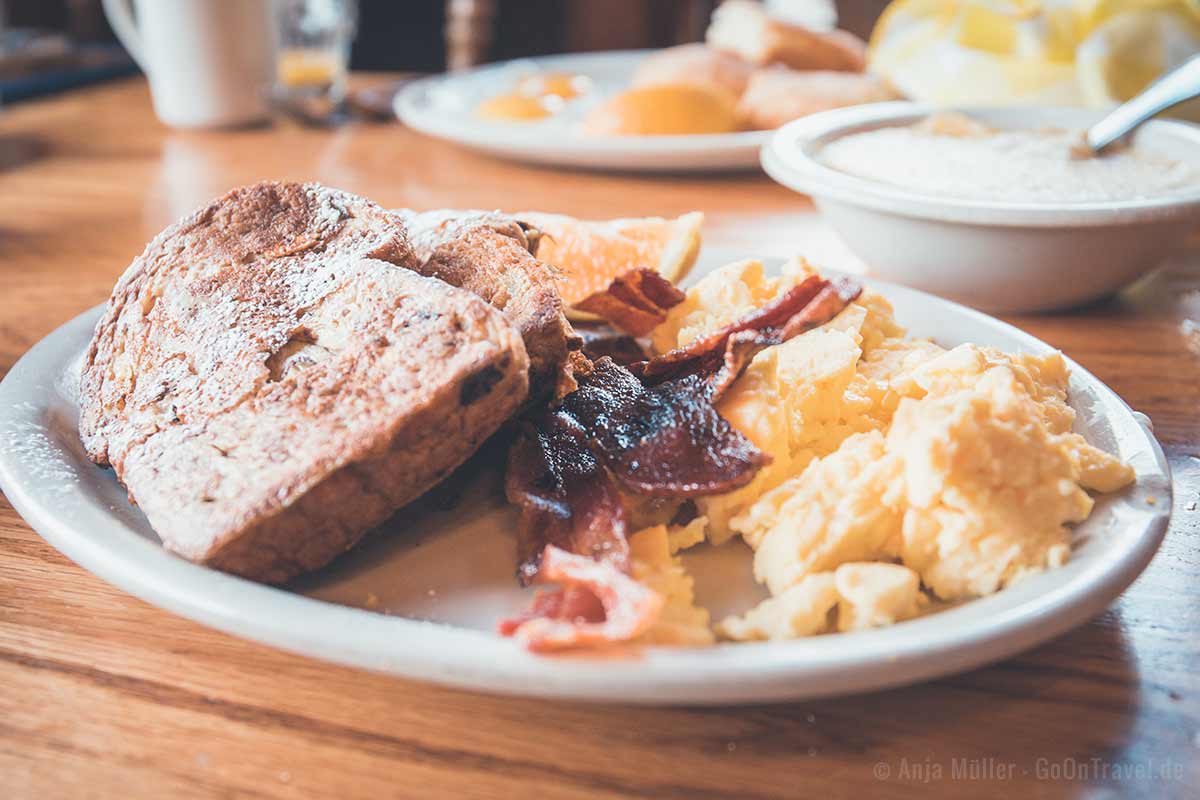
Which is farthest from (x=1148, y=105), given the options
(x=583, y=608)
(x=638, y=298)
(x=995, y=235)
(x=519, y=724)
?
(x=519, y=724)

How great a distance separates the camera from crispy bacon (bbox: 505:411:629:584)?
118 cm

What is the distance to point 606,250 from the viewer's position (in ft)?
6.71

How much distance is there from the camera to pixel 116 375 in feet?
4.66

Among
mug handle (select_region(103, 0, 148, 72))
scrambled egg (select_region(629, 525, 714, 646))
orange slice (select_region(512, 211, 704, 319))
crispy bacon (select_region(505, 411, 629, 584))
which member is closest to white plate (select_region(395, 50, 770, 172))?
orange slice (select_region(512, 211, 704, 319))

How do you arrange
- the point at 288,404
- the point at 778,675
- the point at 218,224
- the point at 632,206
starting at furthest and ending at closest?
the point at 632,206, the point at 218,224, the point at 288,404, the point at 778,675

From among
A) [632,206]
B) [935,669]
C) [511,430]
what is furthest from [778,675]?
[632,206]

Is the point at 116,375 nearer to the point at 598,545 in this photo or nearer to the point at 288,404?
the point at 288,404

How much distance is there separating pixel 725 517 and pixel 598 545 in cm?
19

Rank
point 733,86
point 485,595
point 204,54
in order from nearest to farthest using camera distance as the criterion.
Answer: point 485,595
point 733,86
point 204,54

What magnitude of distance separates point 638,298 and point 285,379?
700 millimetres

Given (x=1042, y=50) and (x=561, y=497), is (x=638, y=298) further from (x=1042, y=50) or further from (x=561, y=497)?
(x=1042, y=50)

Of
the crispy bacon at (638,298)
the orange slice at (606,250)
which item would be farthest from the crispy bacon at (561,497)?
the orange slice at (606,250)

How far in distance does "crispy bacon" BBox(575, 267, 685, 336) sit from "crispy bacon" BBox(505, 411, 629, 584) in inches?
16.9

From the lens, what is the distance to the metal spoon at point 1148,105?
2289mm
